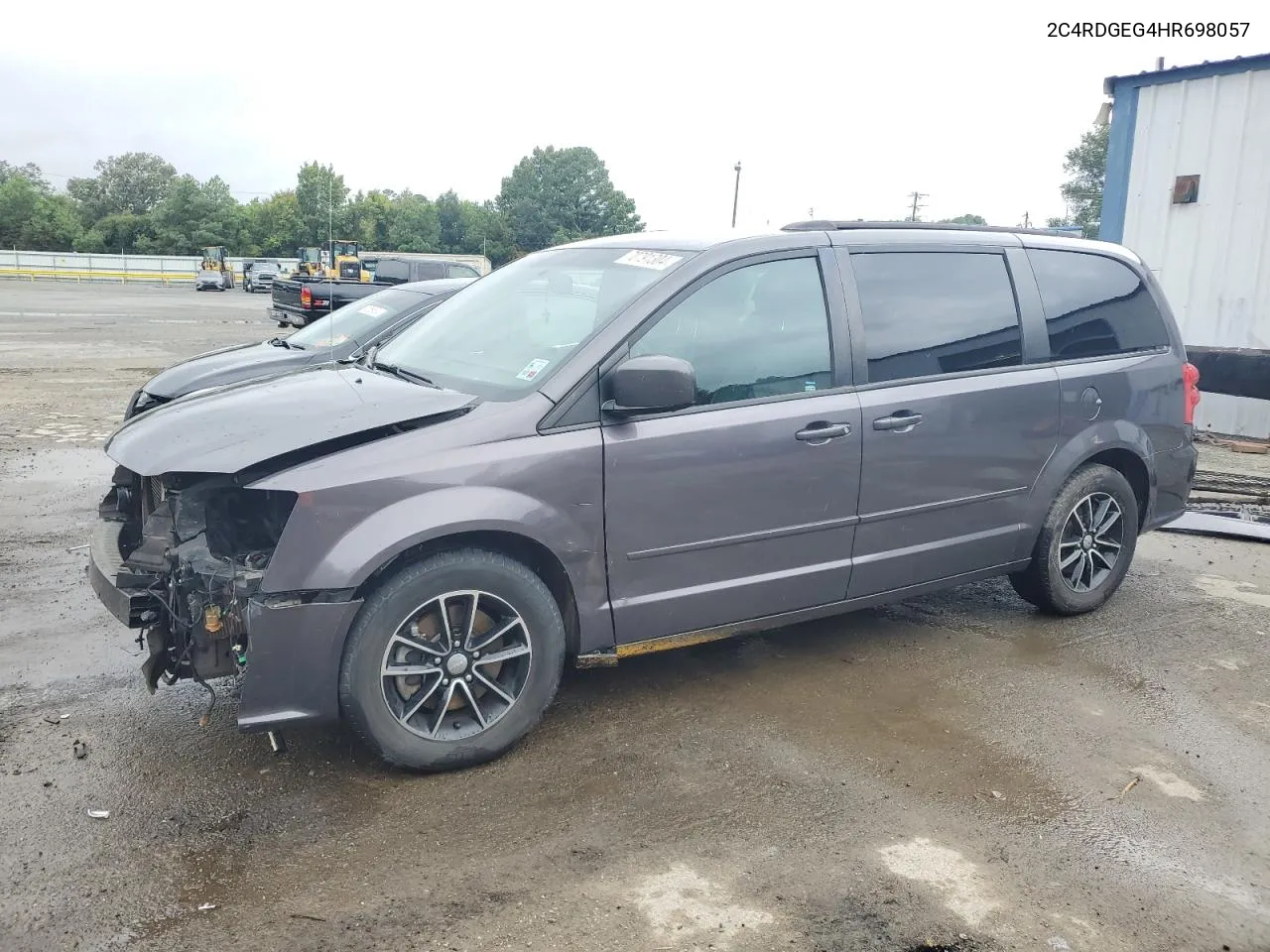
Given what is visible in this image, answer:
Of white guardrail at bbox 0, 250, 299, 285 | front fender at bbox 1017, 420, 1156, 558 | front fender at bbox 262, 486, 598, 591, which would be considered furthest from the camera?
white guardrail at bbox 0, 250, 299, 285

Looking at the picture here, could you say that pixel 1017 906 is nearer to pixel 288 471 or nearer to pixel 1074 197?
pixel 288 471

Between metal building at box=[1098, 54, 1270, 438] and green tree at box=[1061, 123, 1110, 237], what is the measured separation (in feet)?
185

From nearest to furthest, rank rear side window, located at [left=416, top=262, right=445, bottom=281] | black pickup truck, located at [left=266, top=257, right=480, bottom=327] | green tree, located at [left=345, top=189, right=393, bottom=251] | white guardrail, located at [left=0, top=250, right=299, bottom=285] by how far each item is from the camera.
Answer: black pickup truck, located at [left=266, top=257, right=480, bottom=327], rear side window, located at [left=416, top=262, right=445, bottom=281], white guardrail, located at [left=0, top=250, right=299, bottom=285], green tree, located at [left=345, top=189, right=393, bottom=251]

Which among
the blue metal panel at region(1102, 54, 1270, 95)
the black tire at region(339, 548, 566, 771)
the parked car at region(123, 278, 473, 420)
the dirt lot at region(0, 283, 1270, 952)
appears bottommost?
the dirt lot at region(0, 283, 1270, 952)

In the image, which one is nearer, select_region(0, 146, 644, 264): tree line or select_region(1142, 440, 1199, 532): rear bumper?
select_region(1142, 440, 1199, 532): rear bumper

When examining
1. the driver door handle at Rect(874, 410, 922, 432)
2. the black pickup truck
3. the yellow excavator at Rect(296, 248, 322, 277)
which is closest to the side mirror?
the driver door handle at Rect(874, 410, 922, 432)

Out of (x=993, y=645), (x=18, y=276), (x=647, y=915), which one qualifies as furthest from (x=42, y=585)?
(x=18, y=276)

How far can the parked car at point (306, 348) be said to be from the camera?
728cm

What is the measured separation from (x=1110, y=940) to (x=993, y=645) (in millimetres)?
2295

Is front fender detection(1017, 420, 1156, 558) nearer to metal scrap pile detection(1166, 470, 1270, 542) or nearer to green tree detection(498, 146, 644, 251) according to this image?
metal scrap pile detection(1166, 470, 1270, 542)

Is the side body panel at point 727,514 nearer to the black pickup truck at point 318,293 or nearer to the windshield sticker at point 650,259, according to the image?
the windshield sticker at point 650,259

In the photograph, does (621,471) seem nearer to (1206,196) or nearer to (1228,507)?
(1228,507)

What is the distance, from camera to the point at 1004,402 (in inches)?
185

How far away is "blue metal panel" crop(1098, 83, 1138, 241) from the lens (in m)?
11.1
